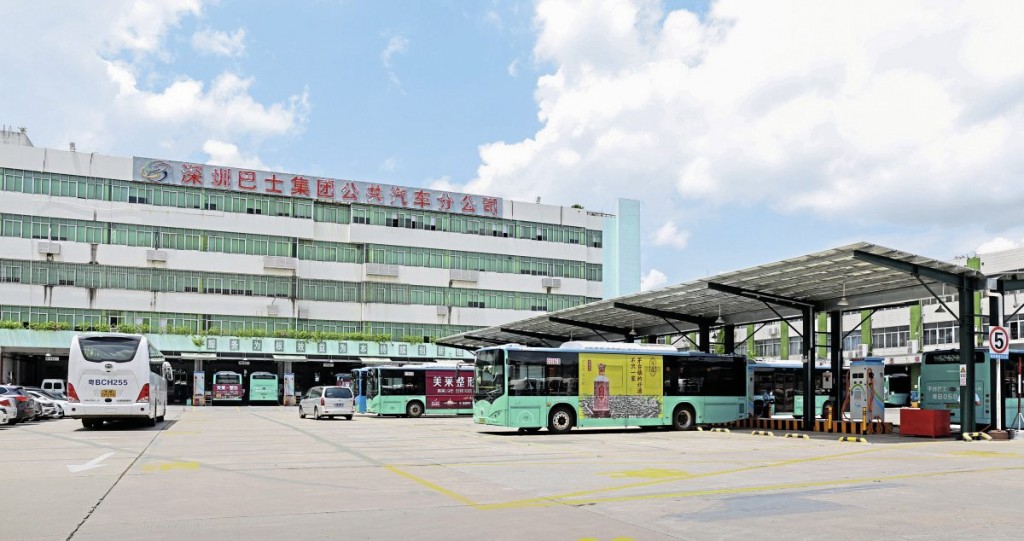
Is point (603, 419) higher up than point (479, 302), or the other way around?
point (479, 302)

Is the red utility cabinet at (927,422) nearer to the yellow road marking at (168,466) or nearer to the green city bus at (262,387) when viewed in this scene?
the yellow road marking at (168,466)

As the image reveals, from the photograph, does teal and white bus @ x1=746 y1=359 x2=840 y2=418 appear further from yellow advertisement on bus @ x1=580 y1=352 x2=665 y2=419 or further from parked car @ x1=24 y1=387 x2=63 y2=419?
parked car @ x1=24 y1=387 x2=63 y2=419

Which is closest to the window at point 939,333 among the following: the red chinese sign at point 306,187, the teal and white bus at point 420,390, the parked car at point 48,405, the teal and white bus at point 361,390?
the red chinese sign at point 306,187

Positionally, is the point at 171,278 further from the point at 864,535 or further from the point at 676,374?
the point at 864,535

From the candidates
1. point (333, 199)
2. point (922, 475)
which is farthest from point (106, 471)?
point (333, 199)

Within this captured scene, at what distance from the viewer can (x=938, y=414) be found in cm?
2492

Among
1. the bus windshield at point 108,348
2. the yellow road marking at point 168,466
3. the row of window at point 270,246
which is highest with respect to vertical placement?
the row of window at point 270,246

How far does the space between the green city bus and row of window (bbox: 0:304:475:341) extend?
4638mm

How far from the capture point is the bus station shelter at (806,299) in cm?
2325

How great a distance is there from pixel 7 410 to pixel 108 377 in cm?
598

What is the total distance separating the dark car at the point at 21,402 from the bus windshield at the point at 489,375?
51.1ft

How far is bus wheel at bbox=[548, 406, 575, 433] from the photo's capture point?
27.1 meters

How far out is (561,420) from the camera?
89.4ft

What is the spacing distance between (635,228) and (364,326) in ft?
97.7
